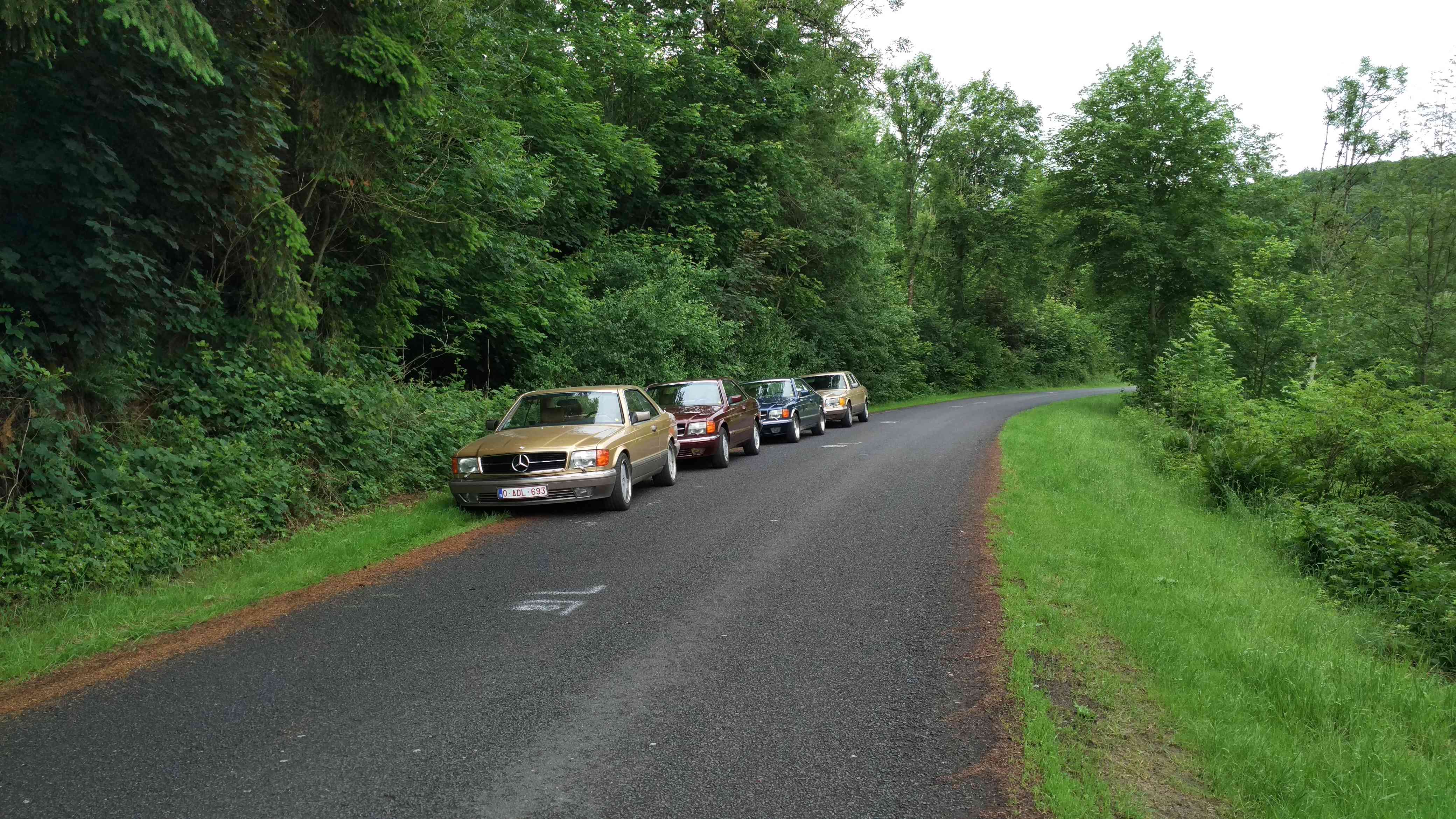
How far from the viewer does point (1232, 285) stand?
938 inches

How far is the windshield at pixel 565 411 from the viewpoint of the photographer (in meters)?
11.5

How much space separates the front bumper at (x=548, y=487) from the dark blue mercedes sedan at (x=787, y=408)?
28.6 feet

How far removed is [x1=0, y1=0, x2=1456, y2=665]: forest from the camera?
7566 millimetres

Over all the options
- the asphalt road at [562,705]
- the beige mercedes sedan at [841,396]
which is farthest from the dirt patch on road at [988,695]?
the beige mercedes sedan at [841,396]

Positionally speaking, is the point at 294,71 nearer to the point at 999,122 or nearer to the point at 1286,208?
the point at 1286,208

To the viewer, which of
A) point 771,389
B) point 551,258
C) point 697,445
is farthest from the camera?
point 771,389

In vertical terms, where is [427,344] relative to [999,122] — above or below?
below

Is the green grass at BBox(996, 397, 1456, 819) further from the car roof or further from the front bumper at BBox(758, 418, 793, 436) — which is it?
the front bumper at BBox(758, 418, 793, 436)

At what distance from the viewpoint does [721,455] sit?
15117 mm

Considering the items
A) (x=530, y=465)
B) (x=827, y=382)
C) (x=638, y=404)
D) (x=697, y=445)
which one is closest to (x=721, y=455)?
(x=697, y=445)

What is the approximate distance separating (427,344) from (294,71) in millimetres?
8207

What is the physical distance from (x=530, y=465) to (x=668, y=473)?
10.2 ft

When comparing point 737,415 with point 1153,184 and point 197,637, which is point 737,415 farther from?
point 1153,184

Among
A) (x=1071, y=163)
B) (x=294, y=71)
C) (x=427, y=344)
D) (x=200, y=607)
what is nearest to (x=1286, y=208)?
(x=1071, y=163)
